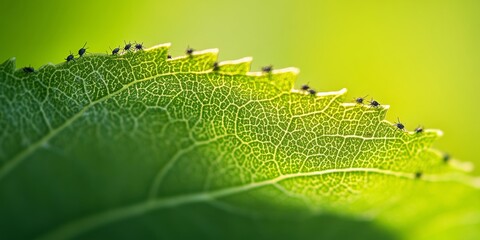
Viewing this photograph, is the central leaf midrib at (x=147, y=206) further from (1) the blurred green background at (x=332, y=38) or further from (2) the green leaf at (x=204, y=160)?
(1) the blurred green background at (x=332, y=38)

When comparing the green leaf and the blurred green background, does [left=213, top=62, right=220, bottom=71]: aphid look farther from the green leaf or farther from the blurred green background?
the blurred green background

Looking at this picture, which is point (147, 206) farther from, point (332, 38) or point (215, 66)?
point (332, 38)

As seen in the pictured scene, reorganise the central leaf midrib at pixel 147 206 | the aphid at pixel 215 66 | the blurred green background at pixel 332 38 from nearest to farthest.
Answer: the central leaf midrib at pixel 147 206, the aphid at pixel 215 66, the blurred green background at pixel 332 38

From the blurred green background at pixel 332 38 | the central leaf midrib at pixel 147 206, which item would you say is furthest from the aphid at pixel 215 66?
the blurred green background at pixel 332 38

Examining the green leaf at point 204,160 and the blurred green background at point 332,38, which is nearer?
the green leaf at point 204,160

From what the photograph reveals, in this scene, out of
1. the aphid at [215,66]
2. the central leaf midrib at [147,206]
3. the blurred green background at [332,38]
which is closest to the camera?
the central leaf midrib at [147,206]

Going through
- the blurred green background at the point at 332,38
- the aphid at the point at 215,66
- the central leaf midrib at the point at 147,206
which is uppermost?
the blurred green background at the point at 332,38

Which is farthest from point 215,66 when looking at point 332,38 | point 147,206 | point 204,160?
point 332,38

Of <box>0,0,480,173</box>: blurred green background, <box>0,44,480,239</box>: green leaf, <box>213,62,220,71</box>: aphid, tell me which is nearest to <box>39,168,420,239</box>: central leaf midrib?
<box>0,44,480,239</box>: green leaf
